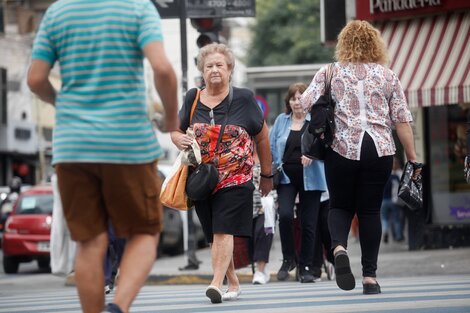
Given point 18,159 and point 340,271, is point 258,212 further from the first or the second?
point 18,159

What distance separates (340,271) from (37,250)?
1390cm

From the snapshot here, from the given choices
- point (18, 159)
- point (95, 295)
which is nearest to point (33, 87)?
point (95, 295)

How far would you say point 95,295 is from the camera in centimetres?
619

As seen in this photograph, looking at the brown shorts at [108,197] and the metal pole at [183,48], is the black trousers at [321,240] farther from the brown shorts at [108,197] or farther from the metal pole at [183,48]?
the brown shorts at [108,197]

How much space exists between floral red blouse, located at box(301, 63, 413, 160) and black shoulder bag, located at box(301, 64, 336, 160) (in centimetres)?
3

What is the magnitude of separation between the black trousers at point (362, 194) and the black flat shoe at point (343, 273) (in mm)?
219

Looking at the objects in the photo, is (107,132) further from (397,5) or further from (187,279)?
(397,5)

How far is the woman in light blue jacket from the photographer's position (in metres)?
13.0

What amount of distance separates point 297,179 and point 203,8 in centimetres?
481

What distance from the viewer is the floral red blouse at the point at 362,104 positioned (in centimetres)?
941

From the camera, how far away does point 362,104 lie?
373 inches

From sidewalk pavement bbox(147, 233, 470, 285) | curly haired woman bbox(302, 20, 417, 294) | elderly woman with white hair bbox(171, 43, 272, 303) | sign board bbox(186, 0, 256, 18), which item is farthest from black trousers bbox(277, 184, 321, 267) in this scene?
sign board bbox(186, 0, 256, 18)

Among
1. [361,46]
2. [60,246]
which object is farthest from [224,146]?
[60,246]

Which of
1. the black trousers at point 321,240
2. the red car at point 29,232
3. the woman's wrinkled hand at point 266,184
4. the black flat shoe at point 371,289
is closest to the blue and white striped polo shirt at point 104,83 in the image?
the black flat shoe at point 371,289
